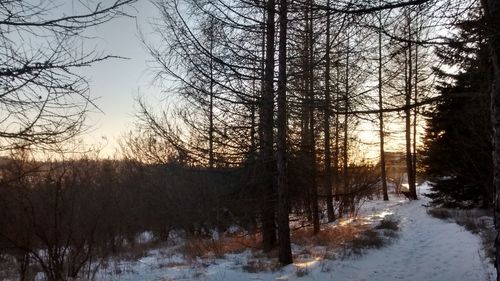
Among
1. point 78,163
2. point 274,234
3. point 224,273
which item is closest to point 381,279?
point 224,273

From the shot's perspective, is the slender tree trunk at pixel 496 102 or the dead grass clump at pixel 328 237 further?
the dead grass clump at pixel 328 237

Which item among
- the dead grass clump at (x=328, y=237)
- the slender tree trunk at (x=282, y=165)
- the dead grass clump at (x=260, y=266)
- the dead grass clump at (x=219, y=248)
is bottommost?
the dead grass clump at (x=219, y=248)

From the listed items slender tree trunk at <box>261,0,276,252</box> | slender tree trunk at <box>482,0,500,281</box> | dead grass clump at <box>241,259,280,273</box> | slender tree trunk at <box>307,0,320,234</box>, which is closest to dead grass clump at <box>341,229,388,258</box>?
slender tree trunk at <box>307,0,320,234</box>

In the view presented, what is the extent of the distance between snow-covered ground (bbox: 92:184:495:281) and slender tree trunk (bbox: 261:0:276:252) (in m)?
0.87

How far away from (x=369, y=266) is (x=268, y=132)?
11.0ft

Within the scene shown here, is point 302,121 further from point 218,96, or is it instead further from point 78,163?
point 78,163

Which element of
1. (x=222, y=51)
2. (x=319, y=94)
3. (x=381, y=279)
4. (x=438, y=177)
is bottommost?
(x=381, y=279)

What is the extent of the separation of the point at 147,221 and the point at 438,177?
12713mm

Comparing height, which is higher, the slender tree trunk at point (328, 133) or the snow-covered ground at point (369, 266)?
the slender tree trunk at point (328, 133)

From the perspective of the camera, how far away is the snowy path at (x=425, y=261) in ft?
29.2

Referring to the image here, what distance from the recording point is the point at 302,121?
10648 mm

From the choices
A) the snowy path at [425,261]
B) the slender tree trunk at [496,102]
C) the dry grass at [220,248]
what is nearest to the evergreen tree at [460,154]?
the snowy path at [425,261]

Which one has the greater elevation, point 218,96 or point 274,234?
point 218,96

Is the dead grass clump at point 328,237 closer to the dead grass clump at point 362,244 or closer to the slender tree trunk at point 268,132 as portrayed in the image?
the dead grass clump at point 362,244
